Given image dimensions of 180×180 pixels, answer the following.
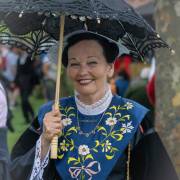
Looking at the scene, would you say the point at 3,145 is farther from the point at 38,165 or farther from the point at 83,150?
the point at 83,150

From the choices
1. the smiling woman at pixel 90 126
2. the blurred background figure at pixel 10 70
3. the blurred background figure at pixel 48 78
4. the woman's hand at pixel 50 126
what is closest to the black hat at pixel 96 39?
the smiling woman at pixel 90 126

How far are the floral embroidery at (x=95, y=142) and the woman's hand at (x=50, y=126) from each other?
18 centimetres

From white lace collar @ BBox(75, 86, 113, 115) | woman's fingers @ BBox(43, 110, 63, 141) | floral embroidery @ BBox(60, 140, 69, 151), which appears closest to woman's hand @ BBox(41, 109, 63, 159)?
woman's fingers @ BBox(43, 110, 63, 141)

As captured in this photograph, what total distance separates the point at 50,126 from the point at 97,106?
383 millimetres

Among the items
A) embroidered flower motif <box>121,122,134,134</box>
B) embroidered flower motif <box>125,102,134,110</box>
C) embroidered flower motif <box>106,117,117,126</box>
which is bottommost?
embroidered flower motif <box>121,122,134,134</box>

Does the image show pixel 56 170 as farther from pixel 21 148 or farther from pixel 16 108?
pixel 16 108

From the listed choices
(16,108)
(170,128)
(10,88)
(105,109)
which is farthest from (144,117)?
(16,108)

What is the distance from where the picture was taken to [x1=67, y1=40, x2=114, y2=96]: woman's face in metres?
3.46

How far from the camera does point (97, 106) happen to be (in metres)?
3.56

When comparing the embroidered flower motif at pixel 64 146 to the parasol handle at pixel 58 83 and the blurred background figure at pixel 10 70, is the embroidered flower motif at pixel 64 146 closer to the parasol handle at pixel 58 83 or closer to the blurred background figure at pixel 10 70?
the parasol handle at pixel 58 83

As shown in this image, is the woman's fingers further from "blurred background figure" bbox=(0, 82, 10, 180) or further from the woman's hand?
"blurred background figure" bbox=(0, 82, 10, 180)

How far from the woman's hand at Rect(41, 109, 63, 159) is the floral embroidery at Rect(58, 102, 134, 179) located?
181mm

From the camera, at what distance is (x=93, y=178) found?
342 cm

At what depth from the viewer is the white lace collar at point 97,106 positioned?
3.55m
